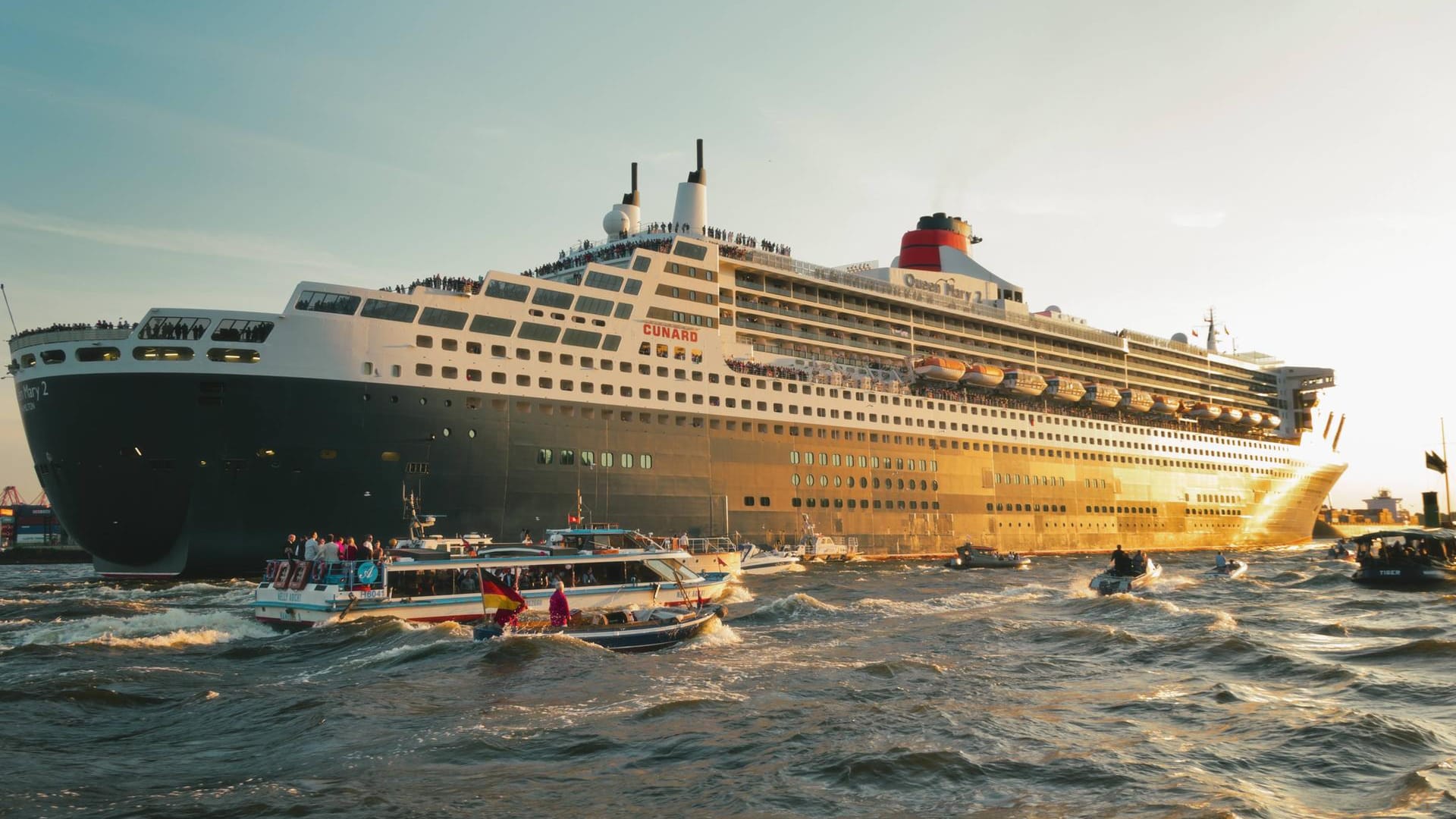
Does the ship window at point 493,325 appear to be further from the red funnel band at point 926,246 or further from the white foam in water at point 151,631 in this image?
the red funnel band at point 926,246

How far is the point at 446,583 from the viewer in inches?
1045

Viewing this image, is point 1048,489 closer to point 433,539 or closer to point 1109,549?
point 1109,549

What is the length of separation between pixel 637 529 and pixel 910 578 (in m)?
12.3

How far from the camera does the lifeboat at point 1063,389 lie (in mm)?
70000

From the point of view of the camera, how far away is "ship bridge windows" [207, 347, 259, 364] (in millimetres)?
35031

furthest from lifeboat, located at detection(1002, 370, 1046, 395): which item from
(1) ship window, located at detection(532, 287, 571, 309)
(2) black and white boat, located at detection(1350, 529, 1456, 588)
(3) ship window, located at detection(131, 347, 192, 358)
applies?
(3) ship window, located at detection(131, 347, 192, 358)

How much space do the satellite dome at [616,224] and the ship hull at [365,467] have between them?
48.1 ft

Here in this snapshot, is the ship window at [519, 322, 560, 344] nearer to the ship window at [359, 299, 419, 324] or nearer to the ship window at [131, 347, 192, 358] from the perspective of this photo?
the ship window at [359, 299, 419, 324]

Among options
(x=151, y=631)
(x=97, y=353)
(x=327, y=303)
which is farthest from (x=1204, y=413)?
(x=151, y=631)

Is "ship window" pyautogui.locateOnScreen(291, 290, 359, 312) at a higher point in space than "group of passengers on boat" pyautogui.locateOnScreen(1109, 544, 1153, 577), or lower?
higher

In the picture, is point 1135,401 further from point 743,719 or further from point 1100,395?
point 743,719

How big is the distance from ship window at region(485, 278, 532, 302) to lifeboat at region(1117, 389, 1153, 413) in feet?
168

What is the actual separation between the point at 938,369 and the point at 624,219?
21.4 meters

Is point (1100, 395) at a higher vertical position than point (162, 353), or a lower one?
higher
